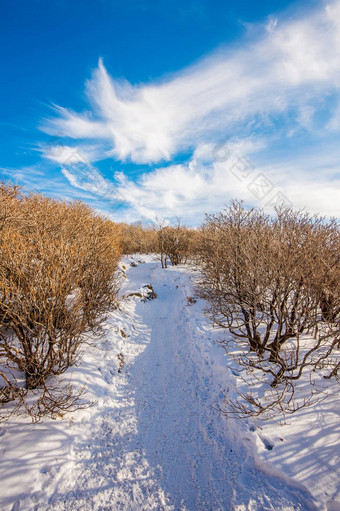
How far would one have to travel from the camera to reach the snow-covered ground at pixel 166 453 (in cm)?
346

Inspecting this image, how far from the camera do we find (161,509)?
3.53 m

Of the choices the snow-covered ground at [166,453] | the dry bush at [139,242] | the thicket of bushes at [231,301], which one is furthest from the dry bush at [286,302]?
the dry bush at [139,242]

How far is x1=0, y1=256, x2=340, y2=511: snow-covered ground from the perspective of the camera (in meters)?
3.46

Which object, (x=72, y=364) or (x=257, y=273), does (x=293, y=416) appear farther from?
(x=72, y=364)

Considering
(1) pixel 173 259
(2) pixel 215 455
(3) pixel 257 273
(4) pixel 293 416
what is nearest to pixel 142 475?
(2) pixel 215 455

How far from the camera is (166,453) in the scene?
4.50 metres

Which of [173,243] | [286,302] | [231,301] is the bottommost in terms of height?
[231,301]

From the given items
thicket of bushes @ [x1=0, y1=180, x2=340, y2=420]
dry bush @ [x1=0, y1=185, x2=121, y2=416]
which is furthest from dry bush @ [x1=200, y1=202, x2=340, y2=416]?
dry bush @ [x1=0, y1=185, x2=121, y2=416]

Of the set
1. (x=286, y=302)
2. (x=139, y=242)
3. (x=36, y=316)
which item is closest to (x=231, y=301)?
(x=286, y=302)

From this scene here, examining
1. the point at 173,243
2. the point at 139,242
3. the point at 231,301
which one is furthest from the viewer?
the point at 139,242

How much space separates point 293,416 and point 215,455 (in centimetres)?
199

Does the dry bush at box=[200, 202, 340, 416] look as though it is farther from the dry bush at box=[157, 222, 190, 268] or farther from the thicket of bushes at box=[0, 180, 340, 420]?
the dry bush at box=[157, 222, 190, 268]

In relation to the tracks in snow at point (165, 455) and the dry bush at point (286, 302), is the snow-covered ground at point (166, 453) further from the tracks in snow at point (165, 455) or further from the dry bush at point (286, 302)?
the dry bush at point (286, 302)

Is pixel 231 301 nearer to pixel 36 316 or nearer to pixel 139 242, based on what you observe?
pixel 36 316
